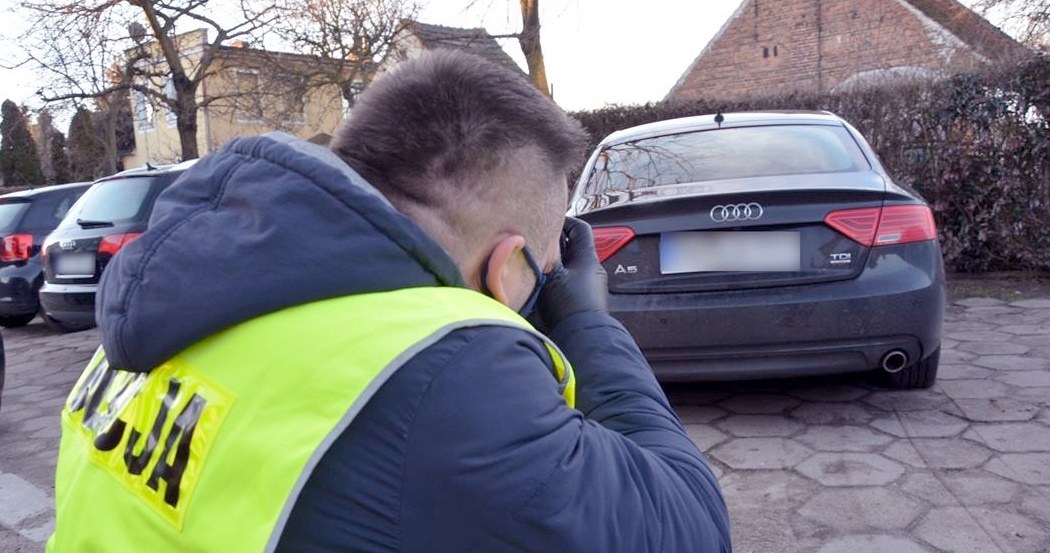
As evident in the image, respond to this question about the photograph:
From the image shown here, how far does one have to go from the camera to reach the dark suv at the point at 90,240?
7.22m

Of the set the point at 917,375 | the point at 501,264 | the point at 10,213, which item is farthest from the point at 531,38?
the point at 501,264

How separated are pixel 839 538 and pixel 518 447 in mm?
2458

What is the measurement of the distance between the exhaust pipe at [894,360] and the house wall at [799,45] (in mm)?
22899

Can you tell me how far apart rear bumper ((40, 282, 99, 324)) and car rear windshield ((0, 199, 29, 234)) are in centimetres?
207

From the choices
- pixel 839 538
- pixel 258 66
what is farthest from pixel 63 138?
pixel 839 538

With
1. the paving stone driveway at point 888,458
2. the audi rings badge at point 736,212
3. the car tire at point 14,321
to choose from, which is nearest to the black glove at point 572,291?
the paving stone driveway at point 888,458

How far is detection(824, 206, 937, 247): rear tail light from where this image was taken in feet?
12.5

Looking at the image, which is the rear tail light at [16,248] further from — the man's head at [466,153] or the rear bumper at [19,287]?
the man's head at [466,153]

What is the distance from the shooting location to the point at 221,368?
0.93 metres

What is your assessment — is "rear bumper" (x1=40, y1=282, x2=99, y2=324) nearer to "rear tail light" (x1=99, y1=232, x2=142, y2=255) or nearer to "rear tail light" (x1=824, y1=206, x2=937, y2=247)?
"rear tail light" (x1=99, y1=232, x2=142, y2=255)

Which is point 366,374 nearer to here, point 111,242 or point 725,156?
point 725,156

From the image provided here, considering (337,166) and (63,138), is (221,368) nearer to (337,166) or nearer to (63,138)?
(337,166)

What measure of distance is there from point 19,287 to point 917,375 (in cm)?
837

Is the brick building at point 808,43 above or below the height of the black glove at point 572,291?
above
